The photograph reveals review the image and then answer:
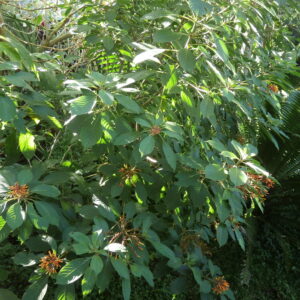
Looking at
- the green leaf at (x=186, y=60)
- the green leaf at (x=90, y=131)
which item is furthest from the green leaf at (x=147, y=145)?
the green leaf at (x=186, y=60)

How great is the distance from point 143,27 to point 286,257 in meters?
2.15

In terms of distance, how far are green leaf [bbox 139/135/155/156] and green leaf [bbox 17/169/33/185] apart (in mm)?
388

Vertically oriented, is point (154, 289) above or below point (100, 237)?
below

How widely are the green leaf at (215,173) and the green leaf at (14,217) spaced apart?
0.57 meters

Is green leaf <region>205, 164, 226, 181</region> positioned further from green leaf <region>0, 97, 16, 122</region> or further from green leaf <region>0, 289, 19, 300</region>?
green leaf <region>0, 289, 19, 300</region>

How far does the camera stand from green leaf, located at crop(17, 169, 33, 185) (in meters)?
1.32

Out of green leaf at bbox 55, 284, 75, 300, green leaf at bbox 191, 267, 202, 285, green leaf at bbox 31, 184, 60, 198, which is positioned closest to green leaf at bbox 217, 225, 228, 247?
green leaf at bbox 191, 267, 202, 285

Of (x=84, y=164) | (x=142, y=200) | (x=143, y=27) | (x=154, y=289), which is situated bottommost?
(x=154, y=289)

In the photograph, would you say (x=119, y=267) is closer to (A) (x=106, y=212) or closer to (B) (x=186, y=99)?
(A) (x=106, y=212)

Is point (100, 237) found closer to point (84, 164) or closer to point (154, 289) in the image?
point (84, 164)

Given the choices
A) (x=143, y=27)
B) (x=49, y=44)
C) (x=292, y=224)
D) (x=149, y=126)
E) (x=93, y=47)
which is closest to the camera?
(x=149, y=126)

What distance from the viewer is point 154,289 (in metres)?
2.74

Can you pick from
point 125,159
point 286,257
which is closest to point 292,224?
point 286,257

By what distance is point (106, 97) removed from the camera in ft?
3.76
